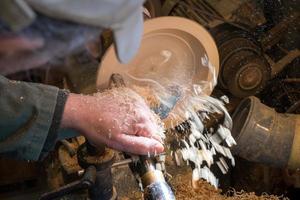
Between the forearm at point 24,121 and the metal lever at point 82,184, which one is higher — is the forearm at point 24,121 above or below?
above

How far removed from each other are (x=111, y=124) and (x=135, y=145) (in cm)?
13

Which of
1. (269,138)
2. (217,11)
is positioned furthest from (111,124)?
(217,11)

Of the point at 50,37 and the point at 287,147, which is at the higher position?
the point at 50,37

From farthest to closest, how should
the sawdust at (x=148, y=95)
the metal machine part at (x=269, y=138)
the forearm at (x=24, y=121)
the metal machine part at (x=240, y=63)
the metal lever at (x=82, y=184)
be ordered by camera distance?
the metal machine part at (x=240, y=63) → the metal machine part at (x=269, y=138) → the sawdust at (x=148, y=95) → the metal lever at (x=82, y=184) → the forearm at (x=24, y=121)

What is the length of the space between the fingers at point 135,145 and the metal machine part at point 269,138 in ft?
3.73

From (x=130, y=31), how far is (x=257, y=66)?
2560 millimetres

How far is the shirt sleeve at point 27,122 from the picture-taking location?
4.41 feet

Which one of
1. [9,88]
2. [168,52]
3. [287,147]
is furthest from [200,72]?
[9,88]

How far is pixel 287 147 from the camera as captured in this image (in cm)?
247

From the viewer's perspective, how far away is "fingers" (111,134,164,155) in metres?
1.50

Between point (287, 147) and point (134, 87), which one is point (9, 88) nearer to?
point (134, 87)

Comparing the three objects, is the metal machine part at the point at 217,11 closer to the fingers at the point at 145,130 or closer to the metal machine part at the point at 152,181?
the fingers at the point at 145,130

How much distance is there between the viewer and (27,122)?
4.44ft

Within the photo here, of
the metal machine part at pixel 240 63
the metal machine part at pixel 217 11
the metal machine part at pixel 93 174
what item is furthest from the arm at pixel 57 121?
the metal machine part at pixel 217 11
